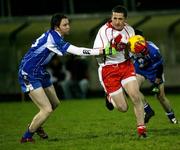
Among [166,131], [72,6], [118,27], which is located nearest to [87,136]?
[166,131]

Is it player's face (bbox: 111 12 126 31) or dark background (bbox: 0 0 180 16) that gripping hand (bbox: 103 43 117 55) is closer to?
player's face (bbox: 111 12 126 31)

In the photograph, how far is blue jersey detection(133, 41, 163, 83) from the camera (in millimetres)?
13984

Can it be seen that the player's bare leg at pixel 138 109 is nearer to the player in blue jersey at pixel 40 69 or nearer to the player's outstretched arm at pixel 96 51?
the player's outstretched arm at pixel 96 51

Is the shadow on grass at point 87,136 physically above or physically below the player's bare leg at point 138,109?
below

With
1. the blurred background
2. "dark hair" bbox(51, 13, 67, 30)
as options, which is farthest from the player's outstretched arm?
the blurred background

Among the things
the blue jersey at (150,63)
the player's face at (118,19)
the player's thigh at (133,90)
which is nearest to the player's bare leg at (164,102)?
the blue jersey at (150,63)

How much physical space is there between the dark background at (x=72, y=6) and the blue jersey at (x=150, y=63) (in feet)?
50.2

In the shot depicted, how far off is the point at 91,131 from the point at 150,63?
208cm

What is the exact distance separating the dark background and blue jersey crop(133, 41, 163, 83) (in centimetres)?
1530

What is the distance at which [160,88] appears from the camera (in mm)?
14125

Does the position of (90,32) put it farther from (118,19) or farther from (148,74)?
(118,19)

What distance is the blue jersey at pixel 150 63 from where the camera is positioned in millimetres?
13984

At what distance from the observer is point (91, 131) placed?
1342 cm

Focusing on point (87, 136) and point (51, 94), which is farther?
point (87, 136)
